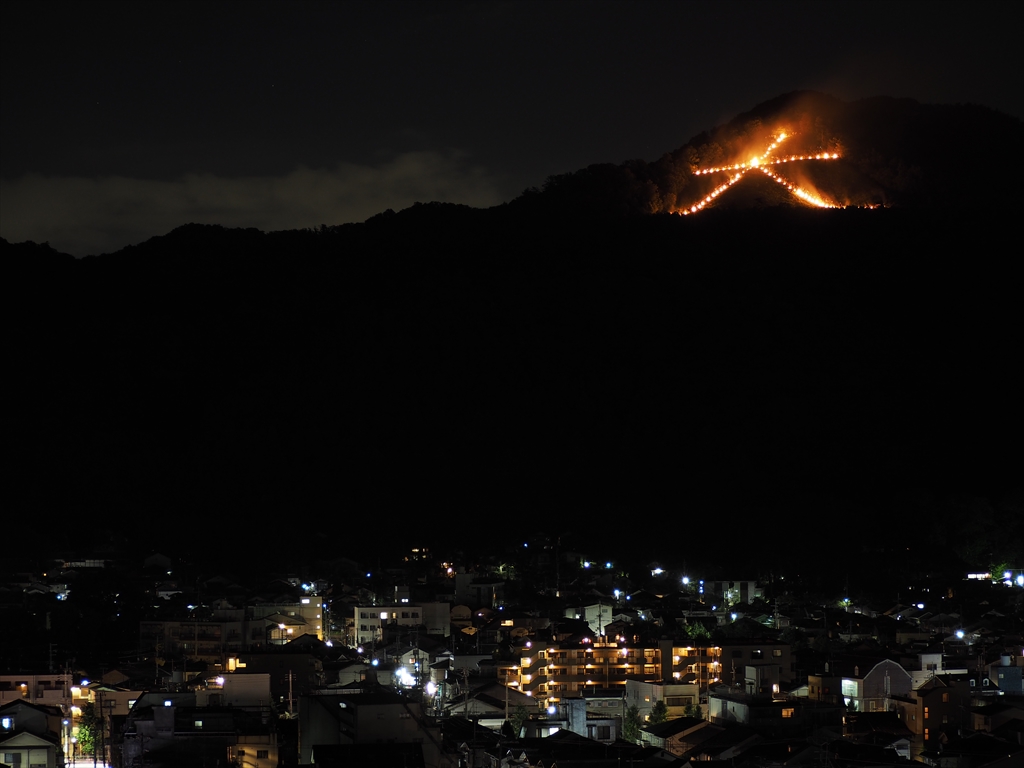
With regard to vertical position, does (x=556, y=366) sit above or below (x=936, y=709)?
above

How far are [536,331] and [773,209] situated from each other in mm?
14191

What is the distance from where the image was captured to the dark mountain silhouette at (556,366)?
38812 millimetres

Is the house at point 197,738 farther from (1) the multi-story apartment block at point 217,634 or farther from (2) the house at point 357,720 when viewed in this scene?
(1) the multi-story apartment block at point 217,634

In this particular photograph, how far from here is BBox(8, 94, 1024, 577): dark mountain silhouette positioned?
38812 mm

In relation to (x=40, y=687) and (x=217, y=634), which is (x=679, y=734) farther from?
(x=217, y=634)

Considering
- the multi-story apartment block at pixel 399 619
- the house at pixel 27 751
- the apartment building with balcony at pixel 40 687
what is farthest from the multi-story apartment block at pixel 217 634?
the house at pixel 27 751

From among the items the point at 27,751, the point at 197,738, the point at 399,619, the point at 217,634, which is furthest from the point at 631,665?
the point at 27,751

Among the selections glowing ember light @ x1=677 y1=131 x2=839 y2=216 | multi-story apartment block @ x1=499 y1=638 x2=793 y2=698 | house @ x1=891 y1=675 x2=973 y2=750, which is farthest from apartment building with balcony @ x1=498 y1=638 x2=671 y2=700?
glowing ember light @ x1=677 y1=131 x2=839 y2=216

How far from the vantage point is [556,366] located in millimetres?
53875

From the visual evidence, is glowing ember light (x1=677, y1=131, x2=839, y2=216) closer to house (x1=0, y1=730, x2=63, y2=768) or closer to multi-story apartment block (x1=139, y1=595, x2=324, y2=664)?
multi-story apartment block (x1=139, y1=595, x2=324, y2=664)

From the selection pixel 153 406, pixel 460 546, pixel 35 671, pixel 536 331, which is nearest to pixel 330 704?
pixel 35 671

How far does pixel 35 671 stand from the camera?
1727 centimetres

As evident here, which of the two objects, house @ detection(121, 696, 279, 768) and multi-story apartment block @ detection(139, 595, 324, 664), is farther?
multi-story apartment block @ detection(139, 595, 324, 664)

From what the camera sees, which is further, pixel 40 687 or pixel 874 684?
pixel 874 684
